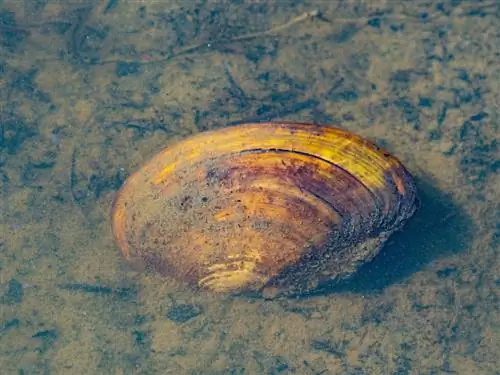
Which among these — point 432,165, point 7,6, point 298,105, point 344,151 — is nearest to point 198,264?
point 344,151

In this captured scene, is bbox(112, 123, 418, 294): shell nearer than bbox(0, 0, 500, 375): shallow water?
Yes

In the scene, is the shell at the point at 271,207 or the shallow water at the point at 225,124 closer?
the shell at the point at 271,207

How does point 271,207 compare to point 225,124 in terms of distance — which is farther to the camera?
point 225,124

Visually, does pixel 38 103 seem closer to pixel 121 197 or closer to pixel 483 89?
pixel 121 197

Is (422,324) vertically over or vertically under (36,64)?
under
